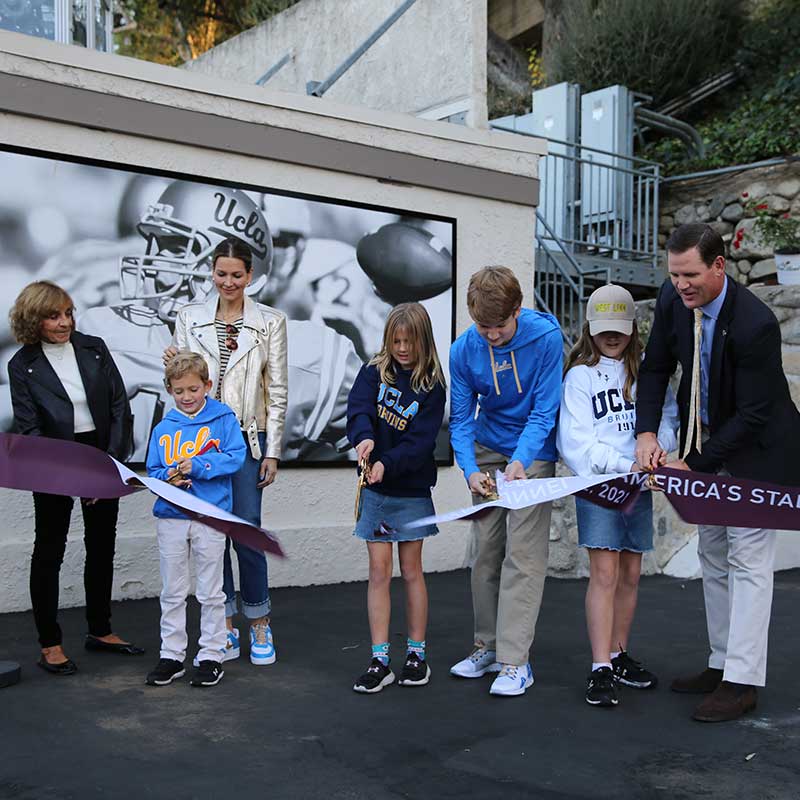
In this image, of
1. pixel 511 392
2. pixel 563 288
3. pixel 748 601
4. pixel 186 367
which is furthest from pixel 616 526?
pixel 563 288

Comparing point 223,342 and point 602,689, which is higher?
point 223,342

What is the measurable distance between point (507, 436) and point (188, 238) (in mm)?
3153

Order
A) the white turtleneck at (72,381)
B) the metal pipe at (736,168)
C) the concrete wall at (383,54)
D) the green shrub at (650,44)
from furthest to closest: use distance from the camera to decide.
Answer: the green shrub at (650,44) → the metal pipe at (736,168) → the concrete wall at (383,54) → the white turtleneck at (72,381)

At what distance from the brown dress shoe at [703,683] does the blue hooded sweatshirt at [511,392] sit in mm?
1149

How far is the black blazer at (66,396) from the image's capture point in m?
4.88

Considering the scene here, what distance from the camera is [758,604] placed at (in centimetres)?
430

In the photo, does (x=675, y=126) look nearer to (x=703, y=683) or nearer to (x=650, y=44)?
(x=650, y=44)

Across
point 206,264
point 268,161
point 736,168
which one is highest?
point 736,168

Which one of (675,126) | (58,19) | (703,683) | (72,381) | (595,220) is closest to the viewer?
(703,683)

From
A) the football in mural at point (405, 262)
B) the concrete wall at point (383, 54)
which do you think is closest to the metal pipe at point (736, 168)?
the concrete wall at point (383, 54)

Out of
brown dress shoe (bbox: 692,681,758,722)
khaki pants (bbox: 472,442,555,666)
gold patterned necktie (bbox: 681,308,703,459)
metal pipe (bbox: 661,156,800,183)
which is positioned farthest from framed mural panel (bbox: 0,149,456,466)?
metal pipe (bbox: 661,156,800,183)

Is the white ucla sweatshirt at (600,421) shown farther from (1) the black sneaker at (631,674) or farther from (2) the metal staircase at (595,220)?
(2) the metal staircase at (595,220)

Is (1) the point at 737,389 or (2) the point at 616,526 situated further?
(2) the point at 616,526

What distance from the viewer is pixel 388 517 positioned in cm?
474
